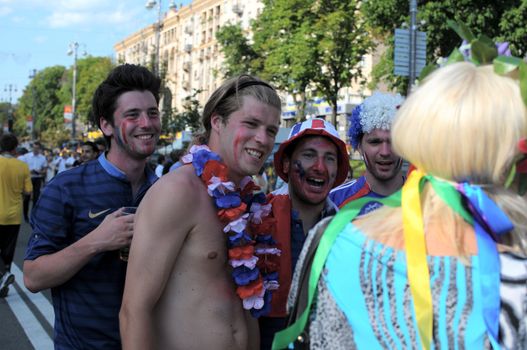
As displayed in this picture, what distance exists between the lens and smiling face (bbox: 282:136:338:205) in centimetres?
334

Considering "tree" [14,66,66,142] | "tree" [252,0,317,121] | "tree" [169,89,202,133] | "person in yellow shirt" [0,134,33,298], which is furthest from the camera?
"tree" [14,66,66,142]

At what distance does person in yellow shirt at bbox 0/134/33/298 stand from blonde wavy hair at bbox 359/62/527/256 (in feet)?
25.0

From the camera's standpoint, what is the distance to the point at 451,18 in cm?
2252

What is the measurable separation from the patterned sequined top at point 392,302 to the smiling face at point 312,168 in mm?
1777

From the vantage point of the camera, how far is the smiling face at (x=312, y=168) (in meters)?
3.34

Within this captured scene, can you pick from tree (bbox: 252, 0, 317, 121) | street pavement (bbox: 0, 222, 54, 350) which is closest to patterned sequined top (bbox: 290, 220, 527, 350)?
street pavement (bbox: 0, 222, 54, 350)

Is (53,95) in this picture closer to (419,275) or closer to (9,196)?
(9,196)

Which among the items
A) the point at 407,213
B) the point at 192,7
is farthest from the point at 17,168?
the point at 192,7

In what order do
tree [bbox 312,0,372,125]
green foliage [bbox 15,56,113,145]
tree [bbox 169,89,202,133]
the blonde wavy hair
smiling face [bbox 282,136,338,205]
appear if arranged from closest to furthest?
the blonde wavy hair → smiling face [bbox 282,136,338,205] → tree [bbox 169,89,202,133] → tree [bbox 312,0,372,125] → green foliage [bbox 15,56,113,145]

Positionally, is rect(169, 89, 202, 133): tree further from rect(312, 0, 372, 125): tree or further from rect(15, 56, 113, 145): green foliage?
rect(15, 56, 113, 145): green foliage

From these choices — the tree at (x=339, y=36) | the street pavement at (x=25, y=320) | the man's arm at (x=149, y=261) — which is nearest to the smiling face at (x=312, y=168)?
the man's arm at (x=149, y=261)

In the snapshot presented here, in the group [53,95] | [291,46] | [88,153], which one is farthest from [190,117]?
[53,95]

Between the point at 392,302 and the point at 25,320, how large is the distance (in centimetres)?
631

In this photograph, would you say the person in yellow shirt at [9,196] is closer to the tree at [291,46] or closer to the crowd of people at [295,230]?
the crowd of people at [295,230]
